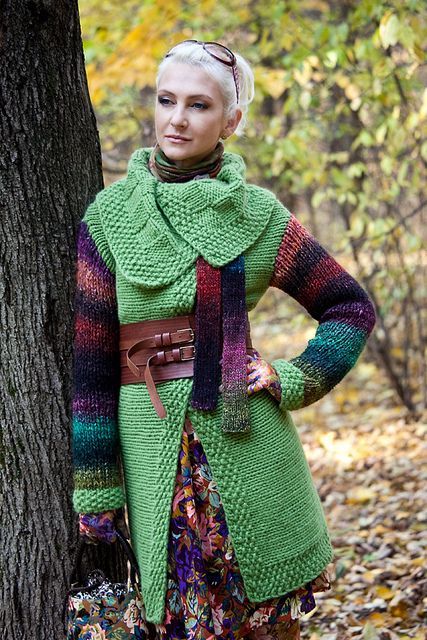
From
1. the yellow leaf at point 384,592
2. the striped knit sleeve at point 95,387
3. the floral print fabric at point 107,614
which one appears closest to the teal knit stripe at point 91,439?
the striped knit sleeve at point 95,387

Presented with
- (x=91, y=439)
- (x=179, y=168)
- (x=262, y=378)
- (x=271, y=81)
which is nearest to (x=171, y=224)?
(x=179, y=168)

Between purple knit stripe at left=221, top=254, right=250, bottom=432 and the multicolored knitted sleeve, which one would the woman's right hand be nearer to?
purple knit stripe at left=221, top=254, right=250, bottom=432

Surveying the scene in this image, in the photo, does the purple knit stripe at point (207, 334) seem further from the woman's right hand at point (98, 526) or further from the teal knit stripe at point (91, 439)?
the woman's right hand at point (98, 526)

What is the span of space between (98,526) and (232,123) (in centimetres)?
122

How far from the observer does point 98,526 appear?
7.12 ft

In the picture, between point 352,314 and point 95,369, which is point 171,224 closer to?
point 95,369

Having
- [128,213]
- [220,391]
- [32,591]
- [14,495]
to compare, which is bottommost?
[32,591]

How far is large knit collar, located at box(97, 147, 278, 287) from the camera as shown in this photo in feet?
6.97

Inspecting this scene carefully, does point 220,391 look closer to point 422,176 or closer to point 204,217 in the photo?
point 204,217

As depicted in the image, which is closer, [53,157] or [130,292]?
[130,292]

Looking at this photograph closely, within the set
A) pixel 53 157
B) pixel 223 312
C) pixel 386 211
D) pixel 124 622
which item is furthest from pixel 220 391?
pixel 386 211

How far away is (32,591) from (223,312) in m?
1.07

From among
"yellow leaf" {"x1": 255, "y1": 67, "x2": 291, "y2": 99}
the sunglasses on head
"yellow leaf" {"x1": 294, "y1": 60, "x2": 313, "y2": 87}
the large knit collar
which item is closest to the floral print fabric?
the large knit collar

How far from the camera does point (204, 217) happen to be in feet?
7.08
